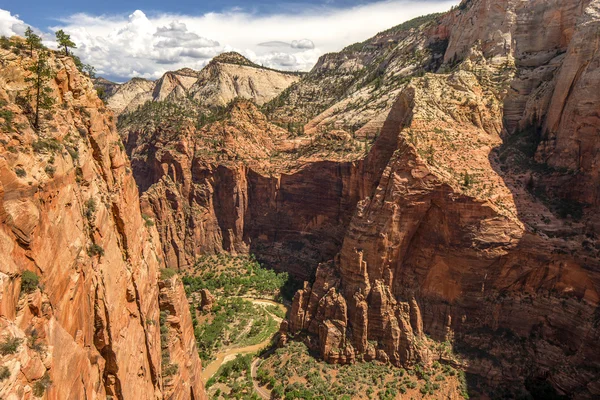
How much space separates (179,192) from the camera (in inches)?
3263

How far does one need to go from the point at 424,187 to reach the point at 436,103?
1775 cm

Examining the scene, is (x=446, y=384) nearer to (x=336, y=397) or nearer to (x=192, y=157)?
(x=336, y=397)

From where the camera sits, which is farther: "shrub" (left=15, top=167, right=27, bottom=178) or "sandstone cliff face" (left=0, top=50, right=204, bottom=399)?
"shrub" (left=15, top=167, right=27, bottom=178)

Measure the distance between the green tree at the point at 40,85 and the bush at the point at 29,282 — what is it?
861 centimetres

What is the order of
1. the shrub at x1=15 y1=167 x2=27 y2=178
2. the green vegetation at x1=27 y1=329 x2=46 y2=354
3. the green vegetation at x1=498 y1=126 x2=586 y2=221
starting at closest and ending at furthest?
the green vegetation at x1=27 y1=329 x2=46 y2=354 → the shrub at x1=15 y1=167 x2=27 y2=178 → the green vegetation at x1=498 y1=126 x2=586 y2=221

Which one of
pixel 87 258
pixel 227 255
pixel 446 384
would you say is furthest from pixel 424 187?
pixel 227 255

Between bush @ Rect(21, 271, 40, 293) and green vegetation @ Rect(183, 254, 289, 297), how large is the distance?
60502 mm

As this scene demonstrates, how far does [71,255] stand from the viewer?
64.0 ft

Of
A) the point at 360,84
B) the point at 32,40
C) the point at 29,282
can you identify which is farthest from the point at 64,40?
the point at 360,84

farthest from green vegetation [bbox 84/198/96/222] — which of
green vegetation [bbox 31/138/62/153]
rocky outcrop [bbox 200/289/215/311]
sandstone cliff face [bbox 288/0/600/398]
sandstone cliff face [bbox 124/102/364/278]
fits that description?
sandstone cliff face [bbox 124/102/364/278]

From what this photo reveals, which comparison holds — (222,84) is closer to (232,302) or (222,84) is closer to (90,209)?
(232,302)

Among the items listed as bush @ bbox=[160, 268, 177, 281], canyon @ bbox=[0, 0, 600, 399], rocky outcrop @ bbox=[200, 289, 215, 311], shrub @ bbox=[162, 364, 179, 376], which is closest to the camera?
canyon @ bbox=[0, 0, 600, 399]

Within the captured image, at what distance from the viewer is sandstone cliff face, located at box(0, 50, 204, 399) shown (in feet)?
49.6

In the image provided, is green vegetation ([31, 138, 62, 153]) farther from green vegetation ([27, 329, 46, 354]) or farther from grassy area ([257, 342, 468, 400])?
grassy area ([257, 342, 468, 400])
